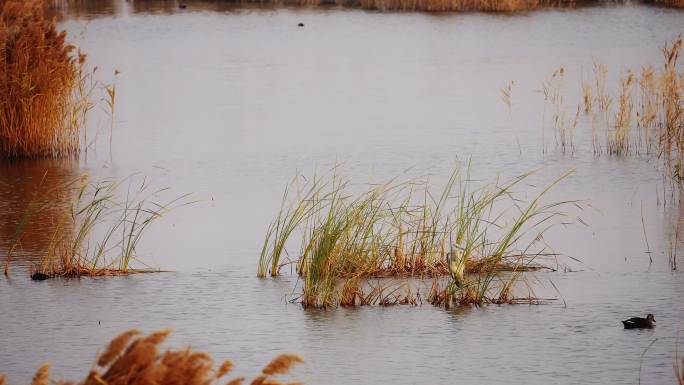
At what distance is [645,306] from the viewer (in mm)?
6645

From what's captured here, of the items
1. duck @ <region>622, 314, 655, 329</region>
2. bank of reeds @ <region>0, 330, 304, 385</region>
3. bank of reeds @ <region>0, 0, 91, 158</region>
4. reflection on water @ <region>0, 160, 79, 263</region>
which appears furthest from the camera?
bank of reeds @ <region>0, 0, 91, 158</region>

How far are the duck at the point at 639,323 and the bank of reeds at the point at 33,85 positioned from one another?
6511mm

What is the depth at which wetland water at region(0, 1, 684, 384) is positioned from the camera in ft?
19.5

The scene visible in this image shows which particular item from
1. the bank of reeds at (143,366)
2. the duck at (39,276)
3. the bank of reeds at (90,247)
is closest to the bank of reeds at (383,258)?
the bank of reeds at (90,247)

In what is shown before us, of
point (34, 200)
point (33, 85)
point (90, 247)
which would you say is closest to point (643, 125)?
point (33, 85)

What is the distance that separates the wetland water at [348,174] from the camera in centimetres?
595

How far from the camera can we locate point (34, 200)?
9539 millimetres

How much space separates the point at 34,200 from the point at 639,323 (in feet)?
17.3

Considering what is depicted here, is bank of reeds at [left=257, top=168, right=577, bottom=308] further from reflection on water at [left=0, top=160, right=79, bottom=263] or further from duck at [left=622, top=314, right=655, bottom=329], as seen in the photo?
reflection on water at [left=0, top=160, right=79, bottom=263]

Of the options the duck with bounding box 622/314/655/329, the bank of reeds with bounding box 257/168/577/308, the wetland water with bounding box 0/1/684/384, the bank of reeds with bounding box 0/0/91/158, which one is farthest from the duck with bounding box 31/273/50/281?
the bank of reeds with bounding box 0/0/91/158

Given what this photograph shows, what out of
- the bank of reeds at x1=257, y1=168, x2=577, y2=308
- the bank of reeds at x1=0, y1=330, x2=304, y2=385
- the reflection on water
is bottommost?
the reflection on water

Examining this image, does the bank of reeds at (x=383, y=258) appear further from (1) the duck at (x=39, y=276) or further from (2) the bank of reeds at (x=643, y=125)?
(2) the bank of reeds at (x=643, y=125)

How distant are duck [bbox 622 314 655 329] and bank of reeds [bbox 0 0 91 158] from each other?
6511mm

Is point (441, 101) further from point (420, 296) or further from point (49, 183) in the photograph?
point (420, 296)
